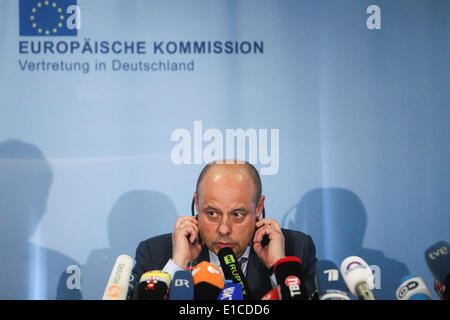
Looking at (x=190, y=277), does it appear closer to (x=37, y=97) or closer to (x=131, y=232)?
(x=131, y=232)

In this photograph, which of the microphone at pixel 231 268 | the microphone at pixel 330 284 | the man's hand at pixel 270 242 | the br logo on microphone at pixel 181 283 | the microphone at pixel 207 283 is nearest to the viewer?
the microphone at pixel 330 284

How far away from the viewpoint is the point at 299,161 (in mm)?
3574

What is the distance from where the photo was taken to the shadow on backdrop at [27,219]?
11.6 feet

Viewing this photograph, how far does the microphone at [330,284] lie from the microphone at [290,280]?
9 centimetres

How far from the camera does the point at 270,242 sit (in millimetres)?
3230

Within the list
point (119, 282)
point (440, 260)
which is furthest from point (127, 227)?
point (440, 260)

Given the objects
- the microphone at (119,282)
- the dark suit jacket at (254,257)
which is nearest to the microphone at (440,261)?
the dark suit jacket at (254,257)

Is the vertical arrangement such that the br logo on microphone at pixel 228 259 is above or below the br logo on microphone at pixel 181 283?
below

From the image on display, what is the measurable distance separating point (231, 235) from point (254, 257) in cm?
22

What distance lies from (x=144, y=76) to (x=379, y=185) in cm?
191

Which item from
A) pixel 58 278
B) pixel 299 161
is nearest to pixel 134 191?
pixel 58 278

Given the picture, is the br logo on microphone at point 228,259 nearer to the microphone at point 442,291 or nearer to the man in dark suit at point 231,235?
the man in dark suit at point 231,235

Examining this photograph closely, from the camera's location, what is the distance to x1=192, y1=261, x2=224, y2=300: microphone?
7.20 ft

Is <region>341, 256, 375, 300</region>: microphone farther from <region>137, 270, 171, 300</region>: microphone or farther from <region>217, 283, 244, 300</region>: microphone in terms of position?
<region>137, 270, 171, 300</region>: microphone
